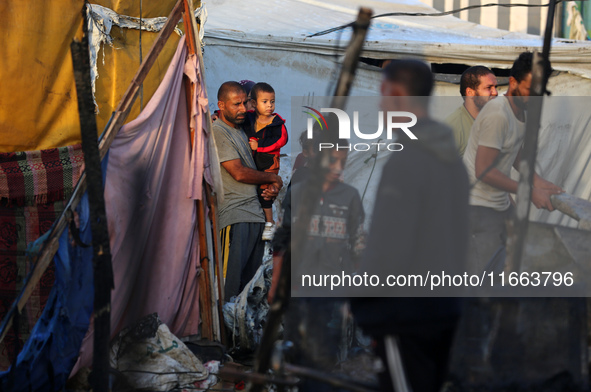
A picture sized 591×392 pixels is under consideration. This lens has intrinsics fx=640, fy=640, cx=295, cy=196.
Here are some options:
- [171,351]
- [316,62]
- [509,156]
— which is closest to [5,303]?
[171,351]

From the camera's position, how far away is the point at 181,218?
4.17 meters

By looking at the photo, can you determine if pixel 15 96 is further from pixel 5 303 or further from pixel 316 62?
pixel 316 62

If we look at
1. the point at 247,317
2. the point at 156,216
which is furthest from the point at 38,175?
the point at 247,317

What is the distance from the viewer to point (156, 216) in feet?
13.5

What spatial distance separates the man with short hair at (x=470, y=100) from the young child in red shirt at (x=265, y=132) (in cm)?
136

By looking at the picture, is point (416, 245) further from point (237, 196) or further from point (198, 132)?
point (237, 196)

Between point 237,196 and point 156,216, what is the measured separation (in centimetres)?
85

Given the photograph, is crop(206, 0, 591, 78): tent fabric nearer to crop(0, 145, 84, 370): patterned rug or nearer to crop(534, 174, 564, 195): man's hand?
crop(534, 174, 564, 195): man's hand

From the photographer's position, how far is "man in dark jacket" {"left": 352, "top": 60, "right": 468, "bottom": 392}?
241 cm

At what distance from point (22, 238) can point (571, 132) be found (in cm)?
536

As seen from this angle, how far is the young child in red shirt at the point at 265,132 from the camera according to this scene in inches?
203

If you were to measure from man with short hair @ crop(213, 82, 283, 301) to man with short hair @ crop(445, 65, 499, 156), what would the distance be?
1420 millimetres

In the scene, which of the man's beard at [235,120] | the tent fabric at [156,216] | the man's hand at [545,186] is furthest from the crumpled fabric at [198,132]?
the man's hand at [545,186]

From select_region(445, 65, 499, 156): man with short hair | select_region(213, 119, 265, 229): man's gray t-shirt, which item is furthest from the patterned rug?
select_region(445, 65, 499, 156): man with short hair
